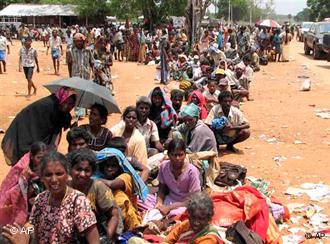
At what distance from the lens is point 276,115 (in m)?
10.9

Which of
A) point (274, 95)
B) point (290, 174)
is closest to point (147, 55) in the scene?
point (274, 95)

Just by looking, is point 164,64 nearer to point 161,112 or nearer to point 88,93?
point 161,112

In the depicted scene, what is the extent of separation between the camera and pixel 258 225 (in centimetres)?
434

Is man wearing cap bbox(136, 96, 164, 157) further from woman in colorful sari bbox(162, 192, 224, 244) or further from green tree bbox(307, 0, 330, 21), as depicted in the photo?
green tree bbox(307, 0, 330, 21)

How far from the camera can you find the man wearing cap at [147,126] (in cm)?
607

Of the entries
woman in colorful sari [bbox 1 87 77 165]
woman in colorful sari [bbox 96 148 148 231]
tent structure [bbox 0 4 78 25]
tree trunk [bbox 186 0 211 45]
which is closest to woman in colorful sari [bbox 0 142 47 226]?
woman in colorful sari [bbox 1 87 77 165]

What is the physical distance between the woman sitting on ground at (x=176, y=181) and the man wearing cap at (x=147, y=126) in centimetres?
122

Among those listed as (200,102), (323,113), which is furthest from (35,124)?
(323,113)

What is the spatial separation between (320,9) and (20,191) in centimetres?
6718

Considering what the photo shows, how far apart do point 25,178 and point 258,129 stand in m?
6.28

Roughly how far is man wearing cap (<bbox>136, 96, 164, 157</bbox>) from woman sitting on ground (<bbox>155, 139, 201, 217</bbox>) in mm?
1224

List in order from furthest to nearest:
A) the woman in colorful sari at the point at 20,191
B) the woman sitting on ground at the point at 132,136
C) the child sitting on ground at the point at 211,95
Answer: the child sitting on ground at the point at 211,95
the woman sitting on ground at the point at 132,136
the woman in colorful sari at the point at 20,191

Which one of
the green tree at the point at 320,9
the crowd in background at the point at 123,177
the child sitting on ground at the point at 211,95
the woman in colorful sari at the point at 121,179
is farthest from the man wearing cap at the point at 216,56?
the green tree at the point at 320,9

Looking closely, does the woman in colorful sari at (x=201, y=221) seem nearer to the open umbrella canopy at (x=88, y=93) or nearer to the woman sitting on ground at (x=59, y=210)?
the woman sitting on ground at (x=59, y=210)
